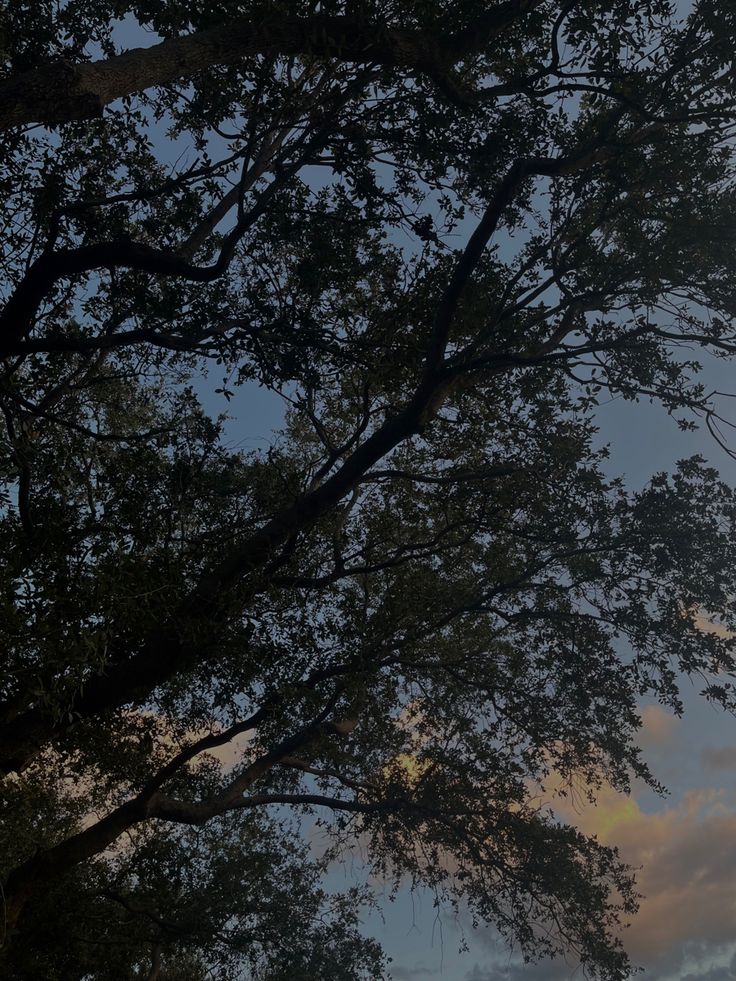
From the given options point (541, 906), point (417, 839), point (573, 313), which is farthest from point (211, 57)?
point (541, 906)

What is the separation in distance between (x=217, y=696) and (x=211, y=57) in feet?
25.2

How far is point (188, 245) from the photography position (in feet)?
37.2

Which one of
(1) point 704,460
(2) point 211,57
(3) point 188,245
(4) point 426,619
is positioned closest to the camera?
(2) point 211,57

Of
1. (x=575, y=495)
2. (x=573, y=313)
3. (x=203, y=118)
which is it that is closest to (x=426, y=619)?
(x=575, y=495)

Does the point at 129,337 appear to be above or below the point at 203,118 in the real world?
below

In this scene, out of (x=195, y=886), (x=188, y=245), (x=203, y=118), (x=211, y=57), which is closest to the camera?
(x=211, y=57)

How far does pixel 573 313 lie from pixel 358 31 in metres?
4.49

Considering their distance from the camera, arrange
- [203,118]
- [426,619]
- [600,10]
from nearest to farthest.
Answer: [600,10]
[203,118]
[426,619]

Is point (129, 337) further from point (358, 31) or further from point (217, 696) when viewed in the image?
point (217, 696)

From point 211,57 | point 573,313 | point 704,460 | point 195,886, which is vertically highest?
point 211,57

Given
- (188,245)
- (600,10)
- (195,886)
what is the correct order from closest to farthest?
1. (600,10)
2. (188,245)
3. (195,886)

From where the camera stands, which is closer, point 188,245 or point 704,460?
point 188,245

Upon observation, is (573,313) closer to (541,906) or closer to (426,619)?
(426,619)

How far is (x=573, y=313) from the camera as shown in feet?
36.0
